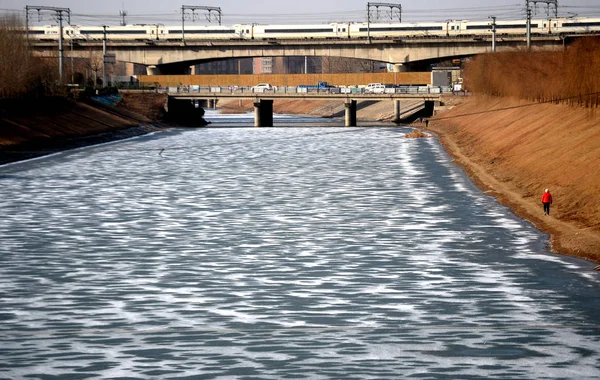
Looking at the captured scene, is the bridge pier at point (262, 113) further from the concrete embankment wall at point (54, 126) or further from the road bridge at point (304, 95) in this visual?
the concrete embankment wall at point (54, 126)

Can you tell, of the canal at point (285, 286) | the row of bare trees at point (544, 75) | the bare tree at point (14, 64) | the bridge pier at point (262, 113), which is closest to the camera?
the canal at point (285, 286)

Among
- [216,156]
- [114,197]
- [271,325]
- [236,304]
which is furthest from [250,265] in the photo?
[216,156]

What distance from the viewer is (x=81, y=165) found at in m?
72.8

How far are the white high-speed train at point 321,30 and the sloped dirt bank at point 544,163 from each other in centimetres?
4625

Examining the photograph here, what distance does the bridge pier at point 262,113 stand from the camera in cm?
13862

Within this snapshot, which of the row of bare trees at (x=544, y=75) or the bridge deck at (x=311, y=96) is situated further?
the bridge deck at (x=311, y=96)

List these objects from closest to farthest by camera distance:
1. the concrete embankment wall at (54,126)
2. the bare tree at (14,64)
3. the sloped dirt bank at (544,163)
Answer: the sloped dirt bank at (544,163) → the concrete embankment wall at (54,126) → the bare tree at (14,64)

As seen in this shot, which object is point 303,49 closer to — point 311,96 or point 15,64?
point 311,96

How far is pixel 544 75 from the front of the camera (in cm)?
8931

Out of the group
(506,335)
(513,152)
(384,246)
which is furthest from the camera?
(513,152)

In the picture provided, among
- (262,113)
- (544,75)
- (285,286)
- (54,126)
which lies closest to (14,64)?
(54,126)

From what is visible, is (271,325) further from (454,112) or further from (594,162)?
(454,112)

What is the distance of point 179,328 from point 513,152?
44374mm

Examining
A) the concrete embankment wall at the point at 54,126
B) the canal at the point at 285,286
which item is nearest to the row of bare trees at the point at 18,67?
the concrete embankment wall at the point at 54,126
